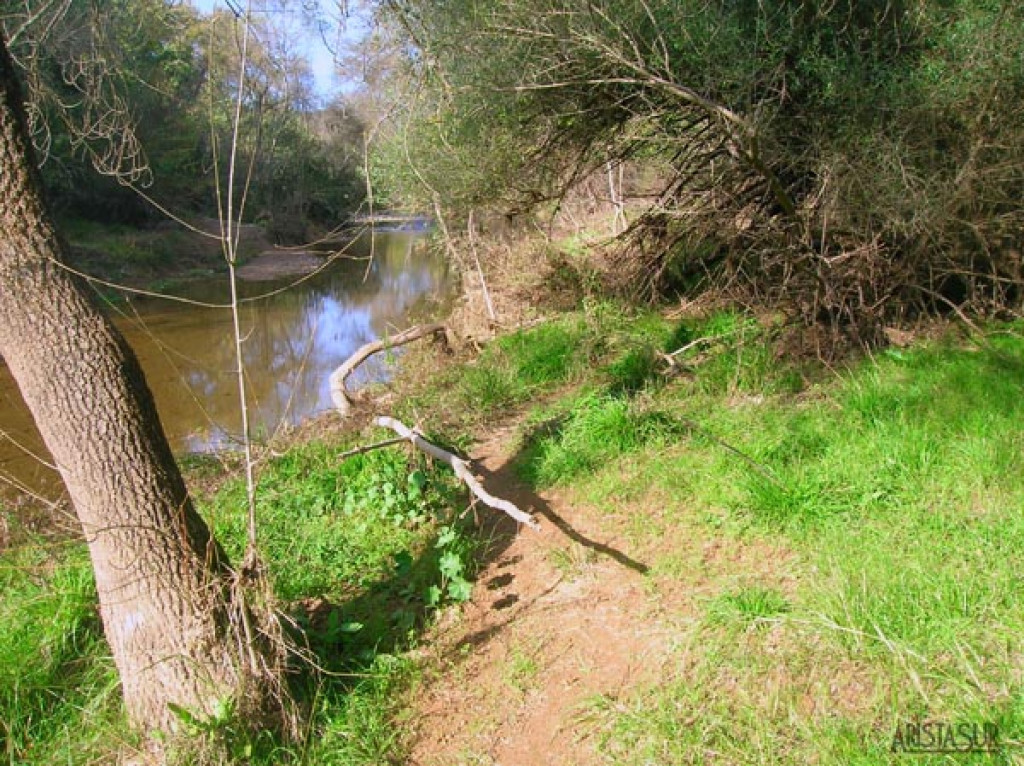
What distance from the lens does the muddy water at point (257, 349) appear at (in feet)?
26.3

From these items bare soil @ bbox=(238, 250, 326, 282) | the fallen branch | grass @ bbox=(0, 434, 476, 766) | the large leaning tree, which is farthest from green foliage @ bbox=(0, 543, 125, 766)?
bare soil @ bbox=(238, 250, 326, 282)

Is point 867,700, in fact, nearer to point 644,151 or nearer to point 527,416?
point 527,416

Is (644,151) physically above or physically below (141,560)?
above

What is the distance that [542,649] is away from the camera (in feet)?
10.5

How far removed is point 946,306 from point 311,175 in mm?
28705

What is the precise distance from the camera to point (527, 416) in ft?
19.1

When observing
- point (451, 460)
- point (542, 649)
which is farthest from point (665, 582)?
point (451, 460)

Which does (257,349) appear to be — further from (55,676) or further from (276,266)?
(276,266)

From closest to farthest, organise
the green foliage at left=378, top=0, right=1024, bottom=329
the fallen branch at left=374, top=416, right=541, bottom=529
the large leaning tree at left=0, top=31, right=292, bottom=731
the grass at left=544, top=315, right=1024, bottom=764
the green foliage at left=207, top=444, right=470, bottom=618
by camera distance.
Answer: the grass at left=544, top=315, right=1024, bottom=764, the large leaning tree at left=0, top=31, right=292, bottom=731, the fallen branch at left=374, top=416, right=541, bottom=529, the green foliage at left=207, top=444, right=470, bottom=618, the green foliage at left=378, top=0, right=1024, bottom=329

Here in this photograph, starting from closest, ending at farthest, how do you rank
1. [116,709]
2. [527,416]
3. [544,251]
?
[116,709], [527,416], [544,251]

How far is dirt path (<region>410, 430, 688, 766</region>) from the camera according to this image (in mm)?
2756

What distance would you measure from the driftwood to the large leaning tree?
13.1 feet

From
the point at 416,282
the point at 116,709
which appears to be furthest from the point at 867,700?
the point at 416,282

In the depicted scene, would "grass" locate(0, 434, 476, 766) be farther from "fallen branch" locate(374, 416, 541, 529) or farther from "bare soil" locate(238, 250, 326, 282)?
"bare soil" locate(238, 250, 326, 282)
